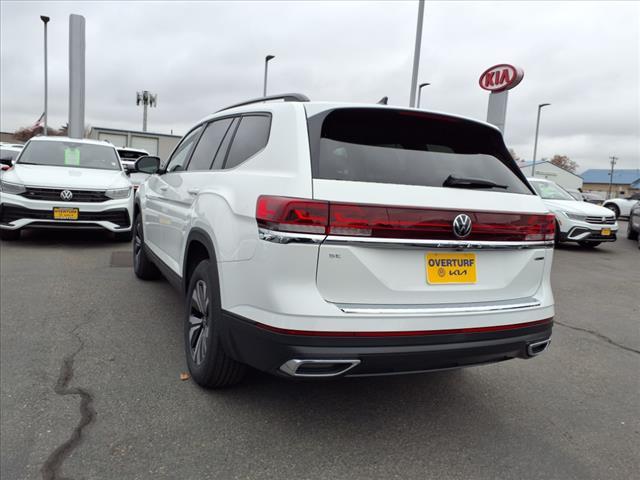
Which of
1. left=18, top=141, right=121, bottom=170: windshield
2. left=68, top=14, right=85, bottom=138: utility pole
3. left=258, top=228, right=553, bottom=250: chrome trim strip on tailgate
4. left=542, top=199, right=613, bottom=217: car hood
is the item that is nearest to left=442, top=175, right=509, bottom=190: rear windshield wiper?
left=258, top=228, right=553, bottom=250: chrome trim strip on tailgate

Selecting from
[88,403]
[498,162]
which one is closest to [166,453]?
[88,403]

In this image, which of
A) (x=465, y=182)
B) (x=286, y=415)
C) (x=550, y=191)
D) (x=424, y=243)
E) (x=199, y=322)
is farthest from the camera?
(x=550, y=191)

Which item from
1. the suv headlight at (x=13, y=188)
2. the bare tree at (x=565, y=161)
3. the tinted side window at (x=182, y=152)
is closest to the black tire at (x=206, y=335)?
the tinted side window at (x=182, y=152)

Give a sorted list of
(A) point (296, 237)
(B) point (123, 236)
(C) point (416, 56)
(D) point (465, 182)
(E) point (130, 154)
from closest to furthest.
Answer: (A) point (296, 237) → (D) point (465, 182) → (B) point (123, 236) → (C) point (416, 56) → (E) point (130, 154)

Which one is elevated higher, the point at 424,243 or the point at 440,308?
the point at 424,243

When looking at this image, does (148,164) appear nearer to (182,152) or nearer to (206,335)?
(182,152)

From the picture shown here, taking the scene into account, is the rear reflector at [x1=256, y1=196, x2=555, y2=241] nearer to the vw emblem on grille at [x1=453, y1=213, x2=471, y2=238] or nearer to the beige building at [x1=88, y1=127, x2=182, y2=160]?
the vw emblem on grille at [x1=453, y1=213, x2=471, y2=238]

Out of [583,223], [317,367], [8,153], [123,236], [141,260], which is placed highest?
[8,153]

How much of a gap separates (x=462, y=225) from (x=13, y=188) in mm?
7181

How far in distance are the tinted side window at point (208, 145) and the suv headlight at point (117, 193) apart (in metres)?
4.19

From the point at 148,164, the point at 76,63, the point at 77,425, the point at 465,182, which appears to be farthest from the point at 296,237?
the point at 76,63

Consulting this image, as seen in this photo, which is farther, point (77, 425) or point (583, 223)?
point (583, 223)

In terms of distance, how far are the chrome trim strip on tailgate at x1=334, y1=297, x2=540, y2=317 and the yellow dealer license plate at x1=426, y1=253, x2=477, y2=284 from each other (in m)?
0.12

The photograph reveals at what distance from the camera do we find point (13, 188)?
7441 millimetres
